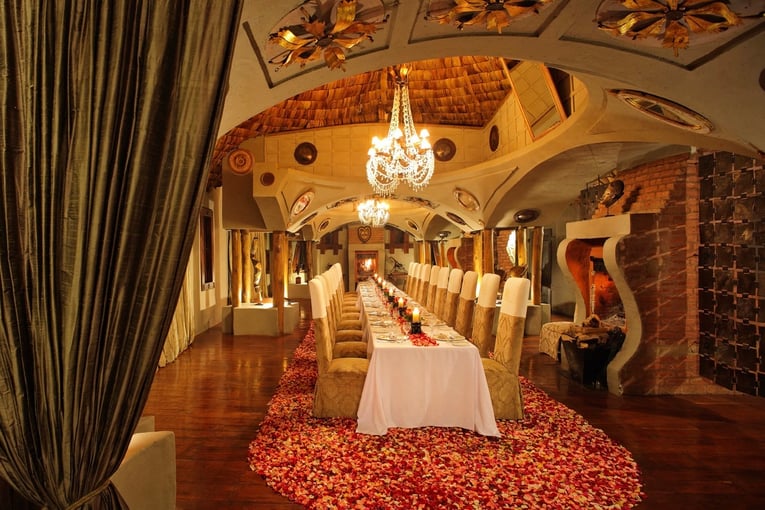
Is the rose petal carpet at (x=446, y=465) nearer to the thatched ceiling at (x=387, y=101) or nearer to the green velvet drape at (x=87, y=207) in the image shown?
the green velvet drape at (x=87, y=207)

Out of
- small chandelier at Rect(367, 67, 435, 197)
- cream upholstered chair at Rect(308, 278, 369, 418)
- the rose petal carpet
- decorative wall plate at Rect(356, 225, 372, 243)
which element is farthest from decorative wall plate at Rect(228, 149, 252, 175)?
decorative wall plate at Rect(356, 225, 372, 243)

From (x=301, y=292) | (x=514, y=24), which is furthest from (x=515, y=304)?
(x=301, y=292)

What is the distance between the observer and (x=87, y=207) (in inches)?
49.5

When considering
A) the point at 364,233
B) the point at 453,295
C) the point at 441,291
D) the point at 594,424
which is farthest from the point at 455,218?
the point at 364,233

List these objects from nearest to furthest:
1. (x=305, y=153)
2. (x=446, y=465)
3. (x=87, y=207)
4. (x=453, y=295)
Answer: (x=87, y=207), (x=446, y=465), (x=453, y=295), (x=305, y=153)

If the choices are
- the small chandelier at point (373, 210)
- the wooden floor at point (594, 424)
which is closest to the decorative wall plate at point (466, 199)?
the small chandelier at point (373, 210)

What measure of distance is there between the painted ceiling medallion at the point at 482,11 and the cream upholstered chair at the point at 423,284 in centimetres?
628

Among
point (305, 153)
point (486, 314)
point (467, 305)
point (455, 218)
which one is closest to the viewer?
point (486, 314)

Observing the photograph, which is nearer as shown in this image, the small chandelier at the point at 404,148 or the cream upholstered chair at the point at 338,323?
the cream upholstered chair at the point at 338,323

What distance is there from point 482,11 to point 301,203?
24.1 ft

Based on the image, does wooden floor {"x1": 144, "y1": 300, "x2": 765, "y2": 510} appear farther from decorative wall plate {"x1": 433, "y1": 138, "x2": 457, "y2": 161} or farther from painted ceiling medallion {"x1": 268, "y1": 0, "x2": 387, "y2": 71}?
decorative wall plate {"x1": 433, "y1": 138, "x2": 457, "y2": 161}

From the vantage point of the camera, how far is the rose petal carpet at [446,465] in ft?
8.91

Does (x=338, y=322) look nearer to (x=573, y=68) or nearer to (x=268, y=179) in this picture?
(x=268, y=179)

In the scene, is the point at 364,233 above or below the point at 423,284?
above
